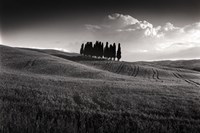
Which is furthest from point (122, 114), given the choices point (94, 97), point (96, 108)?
point (94, 97)

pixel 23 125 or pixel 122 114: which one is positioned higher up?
pixel 23 125

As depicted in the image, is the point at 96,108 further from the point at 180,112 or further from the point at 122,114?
the point at 180,112

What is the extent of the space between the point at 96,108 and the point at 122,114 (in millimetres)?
1967

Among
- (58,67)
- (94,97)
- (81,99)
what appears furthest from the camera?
(58,67)

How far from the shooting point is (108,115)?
1198 cm

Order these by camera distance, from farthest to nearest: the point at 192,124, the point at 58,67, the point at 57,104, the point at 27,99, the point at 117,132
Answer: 1. the point at 58,67
2. the point at 27,99
3. the point at 57,104
4. the point at 192,124
5. the point at 117,132

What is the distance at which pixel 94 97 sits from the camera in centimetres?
1794

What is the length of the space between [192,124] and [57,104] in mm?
7925

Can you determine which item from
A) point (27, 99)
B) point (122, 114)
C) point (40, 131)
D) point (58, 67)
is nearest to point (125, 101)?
point (122, 114)

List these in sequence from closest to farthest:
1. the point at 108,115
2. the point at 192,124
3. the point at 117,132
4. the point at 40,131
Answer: the point at 40,131, the point at 117,132, the point at 192,124, the point at 108,115

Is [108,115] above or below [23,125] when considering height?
below

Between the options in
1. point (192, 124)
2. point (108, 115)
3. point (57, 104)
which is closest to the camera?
point (192, 124)

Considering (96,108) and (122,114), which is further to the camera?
(96,108)

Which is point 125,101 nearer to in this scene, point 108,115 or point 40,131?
point 108,115
